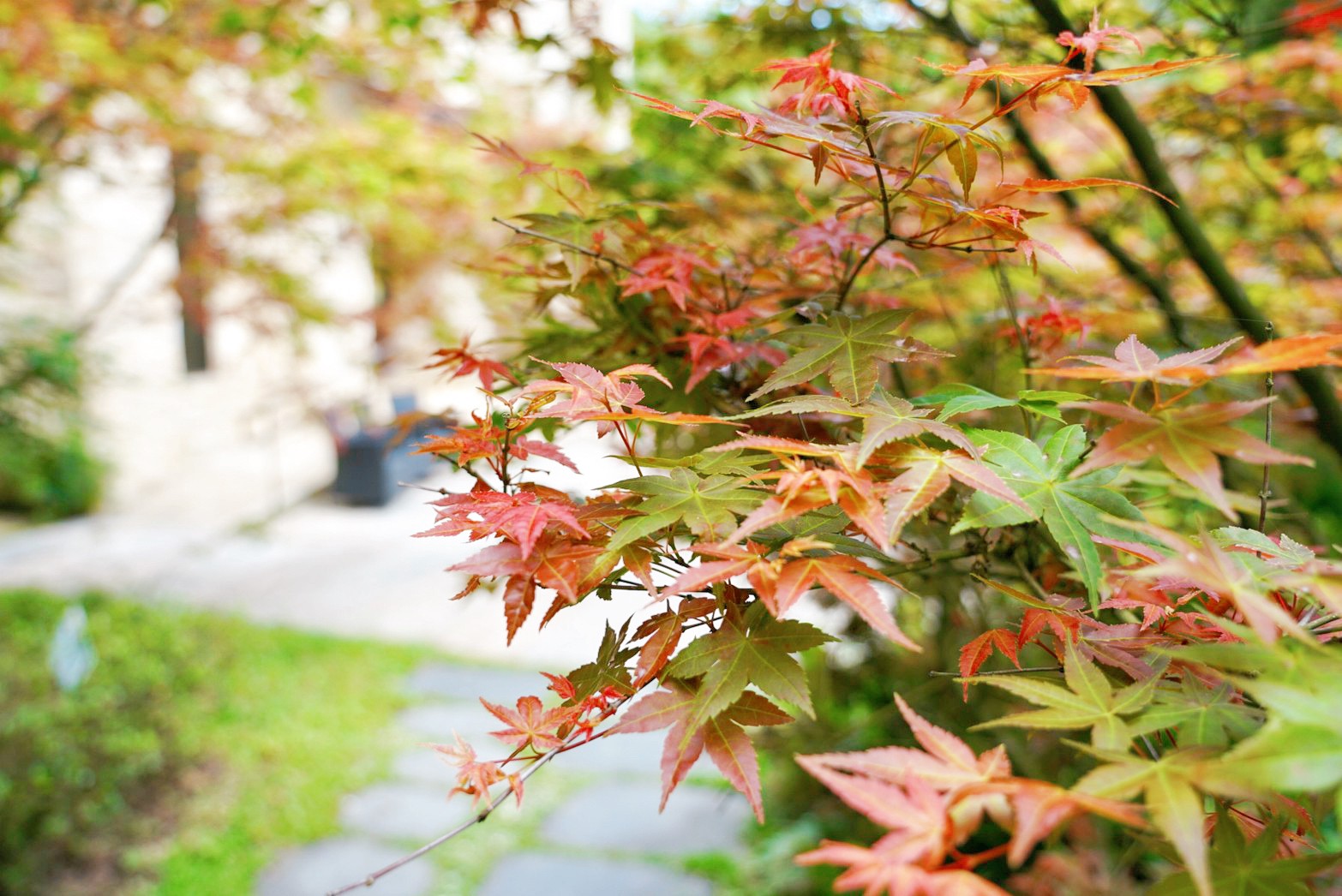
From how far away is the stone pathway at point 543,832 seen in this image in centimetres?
282

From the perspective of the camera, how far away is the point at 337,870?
287 cm

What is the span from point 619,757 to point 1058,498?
3168mm

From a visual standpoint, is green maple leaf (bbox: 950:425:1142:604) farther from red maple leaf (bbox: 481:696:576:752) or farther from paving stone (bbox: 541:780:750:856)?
paving stone (bbox: 541:780:750:856)

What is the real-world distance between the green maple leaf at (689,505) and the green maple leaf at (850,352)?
0.11 m

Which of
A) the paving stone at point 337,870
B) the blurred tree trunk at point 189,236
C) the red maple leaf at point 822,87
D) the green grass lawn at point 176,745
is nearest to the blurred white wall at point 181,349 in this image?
the blurred tree trunk at point 189,236

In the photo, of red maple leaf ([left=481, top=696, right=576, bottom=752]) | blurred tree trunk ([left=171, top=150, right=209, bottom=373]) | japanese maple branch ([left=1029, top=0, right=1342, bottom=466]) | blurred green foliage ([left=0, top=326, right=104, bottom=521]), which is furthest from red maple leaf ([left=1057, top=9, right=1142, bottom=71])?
blurred tree trunk ([left=171, top=150, right=209, bottom=373])

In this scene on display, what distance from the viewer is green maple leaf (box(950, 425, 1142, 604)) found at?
28.7 inches

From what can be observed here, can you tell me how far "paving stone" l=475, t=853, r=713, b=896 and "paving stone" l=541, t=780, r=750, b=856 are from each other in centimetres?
9

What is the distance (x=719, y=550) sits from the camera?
2.23ft

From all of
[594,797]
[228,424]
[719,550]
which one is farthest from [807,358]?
[228,424]

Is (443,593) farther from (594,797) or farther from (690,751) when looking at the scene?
(690,751)

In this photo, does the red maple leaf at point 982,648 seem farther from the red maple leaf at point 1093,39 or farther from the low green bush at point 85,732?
the low green bush at point 85,732

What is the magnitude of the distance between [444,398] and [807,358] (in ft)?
33.0

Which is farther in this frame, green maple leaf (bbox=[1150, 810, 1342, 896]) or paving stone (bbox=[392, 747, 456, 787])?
paving stone (bbox=[392, 747, 456, 787])
